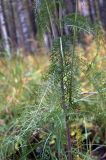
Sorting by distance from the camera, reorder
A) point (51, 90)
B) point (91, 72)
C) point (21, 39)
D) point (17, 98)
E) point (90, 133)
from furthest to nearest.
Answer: point (21, 39) < point (17, 98) < point (90, 133) < point (91, 72) < point (51, 90)

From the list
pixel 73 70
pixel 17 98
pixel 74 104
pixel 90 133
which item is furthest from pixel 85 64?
pixel 17 98

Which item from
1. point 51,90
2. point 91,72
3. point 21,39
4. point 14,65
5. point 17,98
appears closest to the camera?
point 51,90

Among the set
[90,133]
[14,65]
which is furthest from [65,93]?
[14,65]

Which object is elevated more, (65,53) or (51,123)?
(65,53)

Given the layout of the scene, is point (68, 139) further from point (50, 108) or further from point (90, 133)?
point (90, 133)

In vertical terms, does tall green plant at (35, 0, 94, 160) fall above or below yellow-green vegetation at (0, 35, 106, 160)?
above

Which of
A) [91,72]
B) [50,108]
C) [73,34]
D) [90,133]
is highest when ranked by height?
[73,34]

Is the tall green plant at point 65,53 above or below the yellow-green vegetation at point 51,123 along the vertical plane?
above

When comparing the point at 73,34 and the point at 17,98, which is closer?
the point at 73,34

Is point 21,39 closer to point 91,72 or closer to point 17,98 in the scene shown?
point 17,98

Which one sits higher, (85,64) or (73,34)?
(73,34)

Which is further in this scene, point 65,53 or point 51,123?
point 51,123
